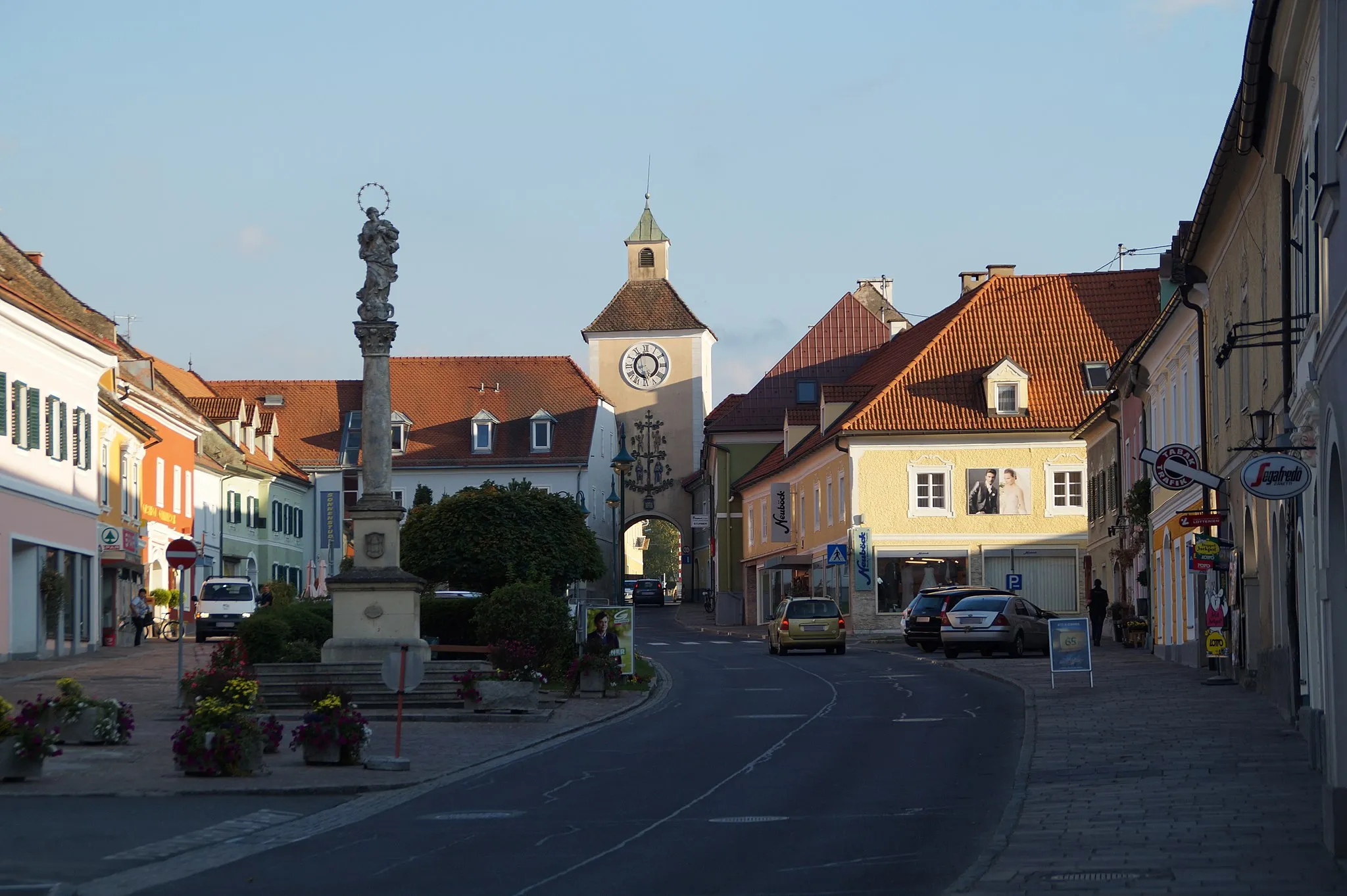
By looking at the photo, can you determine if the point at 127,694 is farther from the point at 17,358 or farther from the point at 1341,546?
the point at 1341,546

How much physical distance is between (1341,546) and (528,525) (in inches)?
1448

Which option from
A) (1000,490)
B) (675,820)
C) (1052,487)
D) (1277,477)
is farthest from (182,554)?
(1052,487)

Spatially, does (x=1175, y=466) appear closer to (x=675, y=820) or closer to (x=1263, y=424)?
(x=1263, y=424)

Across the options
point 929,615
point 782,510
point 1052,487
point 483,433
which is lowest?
point 929,615

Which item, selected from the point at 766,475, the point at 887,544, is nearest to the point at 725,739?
the point at 887,544

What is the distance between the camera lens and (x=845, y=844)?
1379 centimetres

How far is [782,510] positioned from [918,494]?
41.2 ft

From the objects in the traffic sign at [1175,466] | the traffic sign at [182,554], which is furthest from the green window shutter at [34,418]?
the traffic sign at [1175,466]

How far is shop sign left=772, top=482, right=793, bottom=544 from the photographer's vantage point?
73.8 meters

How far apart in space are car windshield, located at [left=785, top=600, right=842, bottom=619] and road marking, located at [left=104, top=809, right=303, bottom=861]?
103 feet

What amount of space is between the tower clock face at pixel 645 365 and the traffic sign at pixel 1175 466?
252 ft

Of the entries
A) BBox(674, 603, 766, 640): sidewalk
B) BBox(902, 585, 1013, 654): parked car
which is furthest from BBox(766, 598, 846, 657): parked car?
BBox(674, 603, 766, 640): sidewalk

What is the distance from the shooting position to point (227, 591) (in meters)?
54.0

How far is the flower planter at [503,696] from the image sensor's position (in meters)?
28.1
